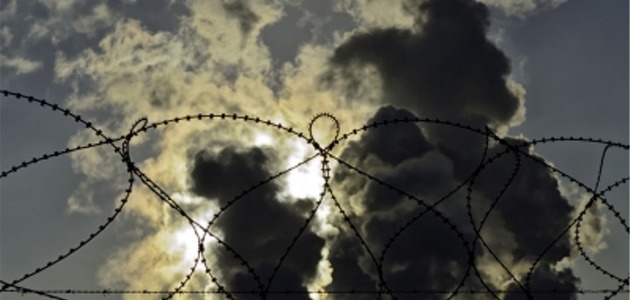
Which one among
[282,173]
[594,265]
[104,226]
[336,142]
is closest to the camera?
[104,226]

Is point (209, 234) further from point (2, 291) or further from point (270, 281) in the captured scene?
point (2, 291)

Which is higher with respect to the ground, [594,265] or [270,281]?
[594,265]

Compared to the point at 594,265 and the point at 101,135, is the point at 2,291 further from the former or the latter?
the point at 594,265

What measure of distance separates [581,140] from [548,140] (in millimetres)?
590

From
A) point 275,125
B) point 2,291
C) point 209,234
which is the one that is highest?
point 275,125

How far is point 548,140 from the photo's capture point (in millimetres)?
14672

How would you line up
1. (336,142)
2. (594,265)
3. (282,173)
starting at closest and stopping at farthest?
(282,173) → (336,142) → (594,265)

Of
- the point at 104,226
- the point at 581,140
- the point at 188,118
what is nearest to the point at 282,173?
the point at 188,118

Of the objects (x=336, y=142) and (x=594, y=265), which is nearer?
(x=336, y=142)

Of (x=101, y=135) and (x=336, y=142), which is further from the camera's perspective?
(x=336, y=142)

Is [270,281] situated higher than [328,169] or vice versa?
[328,169]

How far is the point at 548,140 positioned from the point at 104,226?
310 inches

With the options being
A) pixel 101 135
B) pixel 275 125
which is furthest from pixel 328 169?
pixel 101 135

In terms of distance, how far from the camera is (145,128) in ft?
44.4
